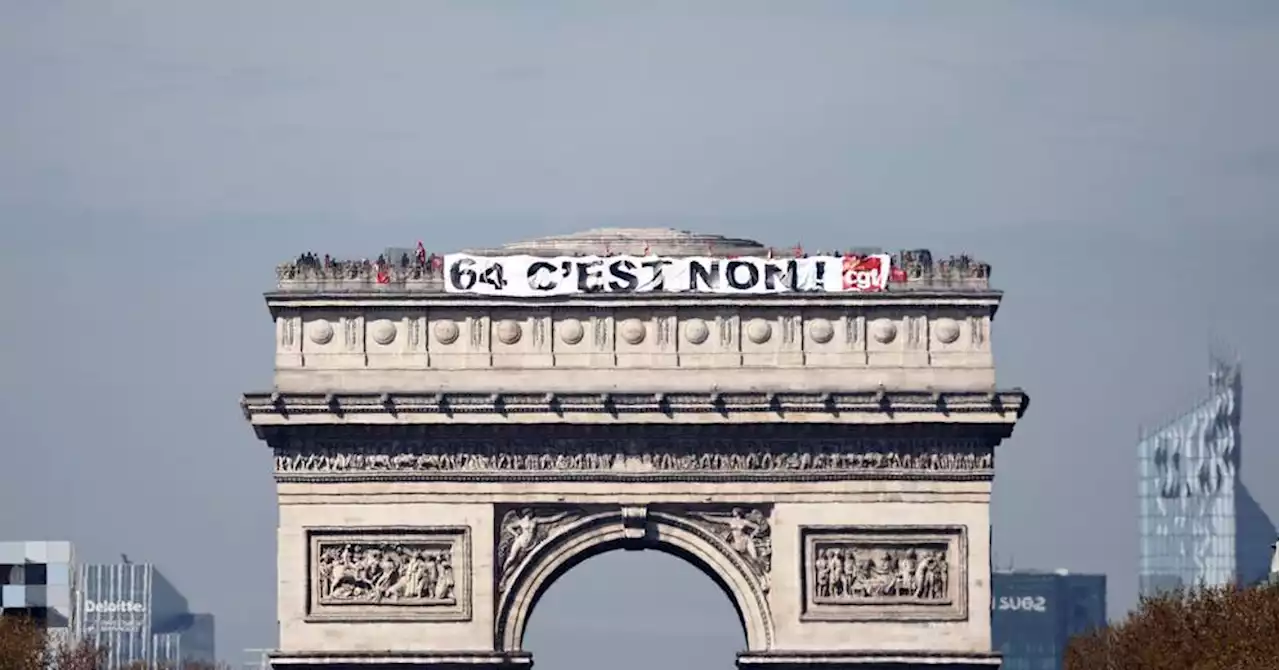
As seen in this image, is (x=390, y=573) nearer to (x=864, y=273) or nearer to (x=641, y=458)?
(x=641, y=458)

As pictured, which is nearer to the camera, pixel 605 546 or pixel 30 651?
pixel 605 546

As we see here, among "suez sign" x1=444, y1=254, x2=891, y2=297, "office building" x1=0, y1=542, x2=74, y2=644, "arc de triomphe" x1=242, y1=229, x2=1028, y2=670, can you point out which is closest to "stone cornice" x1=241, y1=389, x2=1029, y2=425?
"arc de triomphe" x1=242, y1=229, x2=1028, y2=670

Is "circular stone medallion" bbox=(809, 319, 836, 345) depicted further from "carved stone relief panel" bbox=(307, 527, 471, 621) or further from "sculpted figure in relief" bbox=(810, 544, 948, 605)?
"carved stone relief panel" bbox=(307, 527, 471, 621)

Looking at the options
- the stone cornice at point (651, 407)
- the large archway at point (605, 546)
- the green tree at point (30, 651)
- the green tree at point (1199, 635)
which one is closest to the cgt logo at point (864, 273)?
the stone cornice at point (651, 407)

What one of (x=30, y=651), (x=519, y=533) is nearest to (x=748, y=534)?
(x=519, y=533)

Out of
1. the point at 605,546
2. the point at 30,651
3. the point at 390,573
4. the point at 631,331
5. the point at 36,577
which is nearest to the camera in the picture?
the point at 631,331

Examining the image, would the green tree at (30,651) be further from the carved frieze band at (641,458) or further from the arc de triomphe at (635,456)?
the carved frieze band at (641,458)

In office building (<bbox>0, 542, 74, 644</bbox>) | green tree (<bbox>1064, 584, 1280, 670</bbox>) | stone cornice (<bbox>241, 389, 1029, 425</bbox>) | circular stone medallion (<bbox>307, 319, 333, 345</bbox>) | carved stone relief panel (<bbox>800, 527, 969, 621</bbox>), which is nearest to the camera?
stone cornice (<bbox>241, 389, 1029, 425</bbox>)
